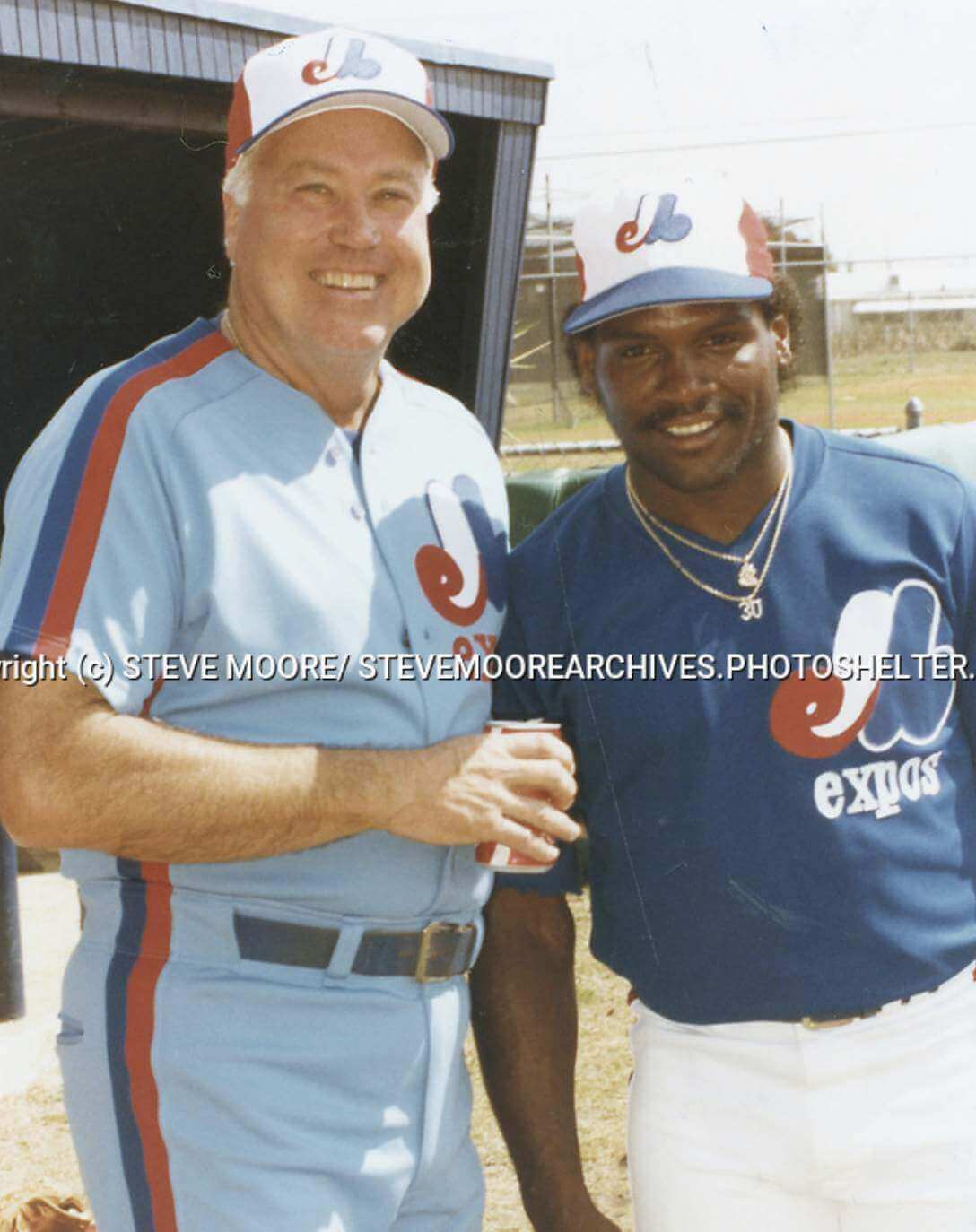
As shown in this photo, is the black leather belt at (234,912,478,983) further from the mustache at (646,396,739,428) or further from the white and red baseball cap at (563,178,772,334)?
the white and red baseball cap at (563,178,772,334)

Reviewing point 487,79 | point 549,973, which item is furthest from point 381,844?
point 487,79

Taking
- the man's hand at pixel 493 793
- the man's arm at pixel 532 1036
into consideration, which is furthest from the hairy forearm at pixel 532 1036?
the man's hand at pixel 493 793

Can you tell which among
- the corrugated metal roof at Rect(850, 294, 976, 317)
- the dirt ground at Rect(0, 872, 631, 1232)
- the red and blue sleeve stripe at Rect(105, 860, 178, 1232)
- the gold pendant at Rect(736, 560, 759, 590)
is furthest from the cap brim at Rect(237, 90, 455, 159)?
the corrugated metal roof at Rect(850, 294, 976, 317)

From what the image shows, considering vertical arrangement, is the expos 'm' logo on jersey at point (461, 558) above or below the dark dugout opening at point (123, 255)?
below

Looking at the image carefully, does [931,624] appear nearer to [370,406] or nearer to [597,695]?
[597,695]

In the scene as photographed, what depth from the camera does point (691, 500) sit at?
2.19 metres

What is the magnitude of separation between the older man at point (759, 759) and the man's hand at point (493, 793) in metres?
0.16

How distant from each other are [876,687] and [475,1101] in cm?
323

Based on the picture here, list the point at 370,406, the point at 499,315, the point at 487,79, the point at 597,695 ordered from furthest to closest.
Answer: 1. the point at 499,315
2. the point at 487,79
3. the point at 370,406
4. the point at 597,695

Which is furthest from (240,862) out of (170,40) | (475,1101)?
(170,40)

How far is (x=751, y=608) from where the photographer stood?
209cm

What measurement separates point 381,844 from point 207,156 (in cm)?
433

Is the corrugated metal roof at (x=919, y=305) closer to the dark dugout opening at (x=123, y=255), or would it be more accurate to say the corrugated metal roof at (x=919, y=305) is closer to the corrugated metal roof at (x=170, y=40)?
the dark dugout opening at (x=123, y=255)

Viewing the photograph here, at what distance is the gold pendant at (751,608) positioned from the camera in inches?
82.1
